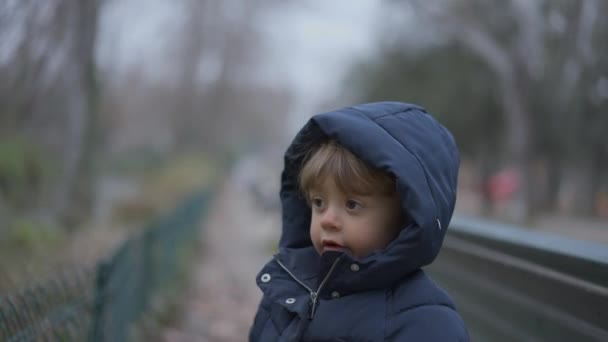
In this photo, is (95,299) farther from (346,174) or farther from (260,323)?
(346,174)

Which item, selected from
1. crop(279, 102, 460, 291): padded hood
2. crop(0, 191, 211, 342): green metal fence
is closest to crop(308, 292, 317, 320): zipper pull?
crop(279, 102, 460, 291): padded hood

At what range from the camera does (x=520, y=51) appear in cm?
1298

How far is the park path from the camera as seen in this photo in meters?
6.36

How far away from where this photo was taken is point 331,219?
196 centimetres

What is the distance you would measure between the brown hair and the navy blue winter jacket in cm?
7

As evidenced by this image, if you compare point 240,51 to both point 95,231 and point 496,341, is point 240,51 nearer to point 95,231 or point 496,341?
point 95,231

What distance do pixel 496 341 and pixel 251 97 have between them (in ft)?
115

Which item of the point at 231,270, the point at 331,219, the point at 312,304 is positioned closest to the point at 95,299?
the point at 312,304

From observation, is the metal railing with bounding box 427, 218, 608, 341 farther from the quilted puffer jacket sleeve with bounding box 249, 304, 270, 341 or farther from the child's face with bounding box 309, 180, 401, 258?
the quilted puffer jacket sleeve with bounding box 249, 304, 270, 341

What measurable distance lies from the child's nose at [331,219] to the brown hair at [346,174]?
0.07 m

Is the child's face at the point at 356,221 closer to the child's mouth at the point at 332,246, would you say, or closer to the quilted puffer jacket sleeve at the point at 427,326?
the child's mouth at the point at 332,246

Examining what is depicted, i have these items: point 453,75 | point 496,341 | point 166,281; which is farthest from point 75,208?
point 453,75

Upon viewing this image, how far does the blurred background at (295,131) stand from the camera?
19.4 feet

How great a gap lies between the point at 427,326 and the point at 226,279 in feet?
26.0
